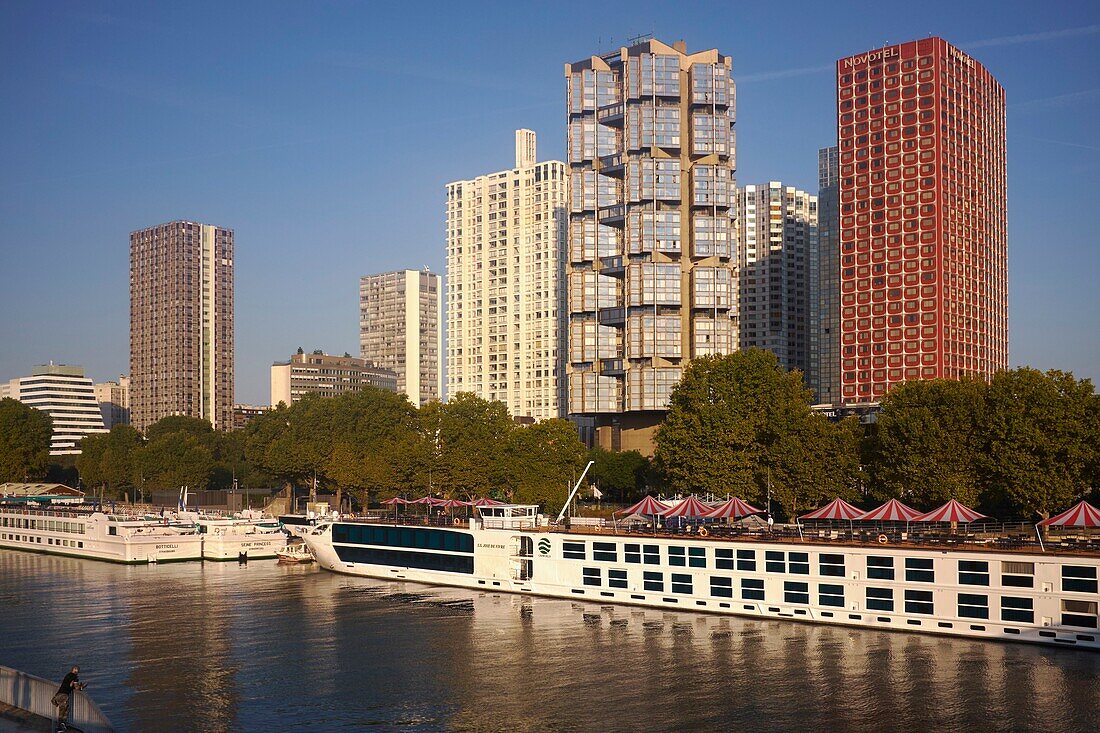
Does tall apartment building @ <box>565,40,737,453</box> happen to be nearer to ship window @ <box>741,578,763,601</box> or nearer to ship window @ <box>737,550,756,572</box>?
ship window @ <box>737,550,756,572</box>

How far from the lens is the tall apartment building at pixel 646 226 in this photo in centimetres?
14488

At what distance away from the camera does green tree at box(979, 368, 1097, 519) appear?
3014 inches

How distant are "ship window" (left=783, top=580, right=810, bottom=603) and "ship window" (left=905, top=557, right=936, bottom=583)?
6.58 m

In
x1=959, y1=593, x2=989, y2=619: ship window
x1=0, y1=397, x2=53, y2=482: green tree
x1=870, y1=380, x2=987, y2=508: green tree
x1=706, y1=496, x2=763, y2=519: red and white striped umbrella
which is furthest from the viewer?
x1=0, y1=397, x2=53, y2=482: green tree

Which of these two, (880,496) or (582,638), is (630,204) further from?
(582,638)

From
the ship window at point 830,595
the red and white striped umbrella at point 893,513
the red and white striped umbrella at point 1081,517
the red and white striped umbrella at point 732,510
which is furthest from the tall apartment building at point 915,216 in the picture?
the ship window at point 830,595

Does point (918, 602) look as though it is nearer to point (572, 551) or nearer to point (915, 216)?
point (572, 551)

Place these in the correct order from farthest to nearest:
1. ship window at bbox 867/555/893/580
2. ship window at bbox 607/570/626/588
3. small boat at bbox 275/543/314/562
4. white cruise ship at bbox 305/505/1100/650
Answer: small boat at bbox 275/543/314/562, ship window at bbox 607/570/626/588, ship window at bbox 867/555/893/580, white cruise ship at bbox 305/505/1100/650

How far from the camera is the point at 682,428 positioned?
10031 cm

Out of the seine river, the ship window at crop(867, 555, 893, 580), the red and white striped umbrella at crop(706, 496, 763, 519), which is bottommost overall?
the seine river

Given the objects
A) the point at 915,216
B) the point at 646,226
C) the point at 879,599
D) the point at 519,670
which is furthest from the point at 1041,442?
the point at 915,216

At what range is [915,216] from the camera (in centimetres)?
18275

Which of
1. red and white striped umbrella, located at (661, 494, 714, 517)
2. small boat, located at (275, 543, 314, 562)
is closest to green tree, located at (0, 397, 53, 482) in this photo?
small boat, located at (275, 543, 314, 562)

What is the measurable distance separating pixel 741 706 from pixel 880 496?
43.3m
